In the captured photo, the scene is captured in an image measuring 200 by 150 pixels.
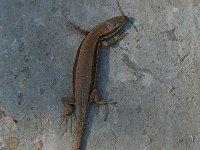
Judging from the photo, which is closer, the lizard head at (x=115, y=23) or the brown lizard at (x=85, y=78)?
the brown lizard at (x=85, y=78)

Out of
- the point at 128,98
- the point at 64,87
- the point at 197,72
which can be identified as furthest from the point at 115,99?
the point at 197,72

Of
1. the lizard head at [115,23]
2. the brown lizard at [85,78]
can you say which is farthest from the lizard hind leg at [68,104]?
the lizard head at [115,23]

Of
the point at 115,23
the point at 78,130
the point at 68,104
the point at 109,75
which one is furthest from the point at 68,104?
the point at 115,23

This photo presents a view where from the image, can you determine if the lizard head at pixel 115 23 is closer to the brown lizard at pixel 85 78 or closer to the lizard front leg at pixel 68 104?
the brown lizard at pixel 85 78

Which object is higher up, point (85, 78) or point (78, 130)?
point (85, 78)

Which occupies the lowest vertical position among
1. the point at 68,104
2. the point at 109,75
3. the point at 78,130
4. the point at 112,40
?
the point at 78,130

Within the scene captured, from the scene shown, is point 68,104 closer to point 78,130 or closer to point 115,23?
point 78,130
